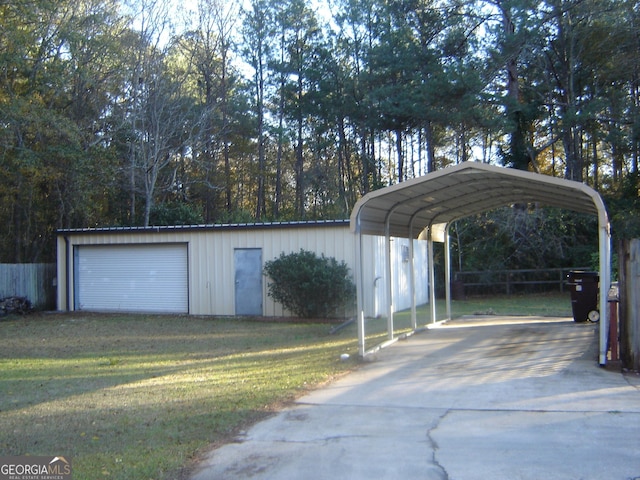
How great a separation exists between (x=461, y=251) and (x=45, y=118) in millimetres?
16875

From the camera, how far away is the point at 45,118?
21.8 metres

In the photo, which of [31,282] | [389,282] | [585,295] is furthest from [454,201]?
[31,282]

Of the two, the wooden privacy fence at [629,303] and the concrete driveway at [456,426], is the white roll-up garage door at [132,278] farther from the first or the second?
the wooden privacy fence at [629,303]

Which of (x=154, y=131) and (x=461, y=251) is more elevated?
(x=154, y=131)

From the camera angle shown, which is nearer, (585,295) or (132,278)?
(585,295)

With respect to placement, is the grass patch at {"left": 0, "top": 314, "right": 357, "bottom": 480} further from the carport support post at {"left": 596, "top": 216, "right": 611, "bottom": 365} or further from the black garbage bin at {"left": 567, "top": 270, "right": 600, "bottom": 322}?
the black garbage bin at {"left": 567, "top": 270, "right": 600, "bottom": 322}

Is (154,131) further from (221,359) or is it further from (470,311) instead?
(221,359)

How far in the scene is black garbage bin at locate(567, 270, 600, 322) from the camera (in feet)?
49.3

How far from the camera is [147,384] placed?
364 inches

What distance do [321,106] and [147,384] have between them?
27.2 meters

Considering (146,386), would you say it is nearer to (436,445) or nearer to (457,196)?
(436,445)

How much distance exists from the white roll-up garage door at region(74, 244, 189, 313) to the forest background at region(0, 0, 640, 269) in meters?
4.26

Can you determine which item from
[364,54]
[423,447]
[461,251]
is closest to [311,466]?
[423,447]

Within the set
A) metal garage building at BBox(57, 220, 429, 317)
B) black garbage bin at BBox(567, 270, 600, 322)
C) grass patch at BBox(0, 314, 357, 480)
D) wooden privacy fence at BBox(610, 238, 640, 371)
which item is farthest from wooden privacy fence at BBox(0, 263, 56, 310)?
wooden privacy fence at BBox(610, 238, 640, 371)
